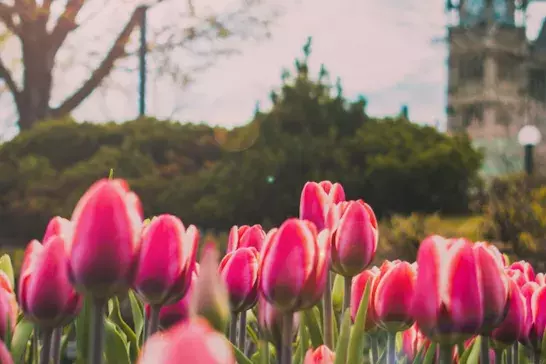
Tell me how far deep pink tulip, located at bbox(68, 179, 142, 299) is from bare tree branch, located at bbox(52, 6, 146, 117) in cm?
2171

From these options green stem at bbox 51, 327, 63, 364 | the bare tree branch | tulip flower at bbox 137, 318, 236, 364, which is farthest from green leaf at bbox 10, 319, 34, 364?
the bare tree branch

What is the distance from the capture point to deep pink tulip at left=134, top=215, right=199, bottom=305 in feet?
3.92

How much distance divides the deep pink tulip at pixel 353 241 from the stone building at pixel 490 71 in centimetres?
4639

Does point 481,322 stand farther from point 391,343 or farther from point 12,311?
point 12,311

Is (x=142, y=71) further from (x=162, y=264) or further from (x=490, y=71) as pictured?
(x=490, y=71)

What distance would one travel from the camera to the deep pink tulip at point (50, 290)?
3.94 ft

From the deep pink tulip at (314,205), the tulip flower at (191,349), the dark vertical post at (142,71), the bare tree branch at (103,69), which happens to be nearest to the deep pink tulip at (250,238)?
the deep pink tulip at (314,205)

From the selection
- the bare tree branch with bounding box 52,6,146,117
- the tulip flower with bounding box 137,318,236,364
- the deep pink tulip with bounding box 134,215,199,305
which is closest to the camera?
the tulip flower with bounding box 137,318,236,364

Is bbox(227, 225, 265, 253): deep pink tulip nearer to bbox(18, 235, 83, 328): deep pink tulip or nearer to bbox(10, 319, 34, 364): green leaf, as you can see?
bbox(10, 319, 34, 364): green leaf

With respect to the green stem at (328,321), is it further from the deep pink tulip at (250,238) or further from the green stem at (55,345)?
the green stem at (55,345)

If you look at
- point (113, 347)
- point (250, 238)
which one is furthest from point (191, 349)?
point (250, 238)

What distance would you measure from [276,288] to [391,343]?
52cm

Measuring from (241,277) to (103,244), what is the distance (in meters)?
0.45

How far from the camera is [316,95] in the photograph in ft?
49.5
